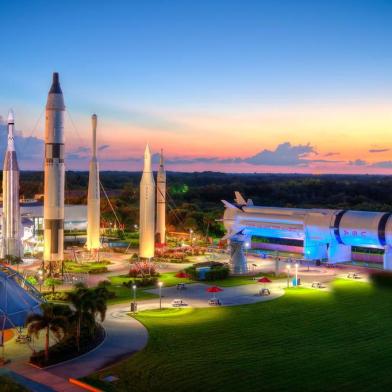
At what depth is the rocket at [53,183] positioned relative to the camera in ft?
149

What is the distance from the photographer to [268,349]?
2633cm

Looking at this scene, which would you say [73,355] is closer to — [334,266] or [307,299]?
[307,299]

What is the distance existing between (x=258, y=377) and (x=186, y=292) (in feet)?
60.9

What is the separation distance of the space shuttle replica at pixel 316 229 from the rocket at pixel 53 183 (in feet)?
48.2

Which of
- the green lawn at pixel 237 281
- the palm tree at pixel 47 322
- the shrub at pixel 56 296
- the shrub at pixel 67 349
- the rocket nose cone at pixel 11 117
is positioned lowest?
the green lawn at pixel 237 281

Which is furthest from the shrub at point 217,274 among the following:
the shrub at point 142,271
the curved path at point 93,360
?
the curved path at point 93,360

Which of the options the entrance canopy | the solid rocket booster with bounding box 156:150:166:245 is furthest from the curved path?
the solid rocket booster with bounding box 156:150:166:245

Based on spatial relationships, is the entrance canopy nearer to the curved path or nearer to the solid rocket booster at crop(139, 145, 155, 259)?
the curved path

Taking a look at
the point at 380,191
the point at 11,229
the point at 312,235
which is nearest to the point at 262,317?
the point at 312,235

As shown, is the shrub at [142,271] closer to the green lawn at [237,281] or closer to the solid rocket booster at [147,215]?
the solid rocket booster at [147,215]

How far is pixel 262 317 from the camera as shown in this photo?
1282 inches

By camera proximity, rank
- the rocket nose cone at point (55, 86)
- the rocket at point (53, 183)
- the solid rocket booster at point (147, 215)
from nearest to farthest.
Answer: the rocket at point (53, 183)
the rocket nose cone at point (55, 86)
the solid rocket booster at point (147, 215)

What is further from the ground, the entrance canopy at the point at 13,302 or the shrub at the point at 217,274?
the entrance canopy at the point at 13,302

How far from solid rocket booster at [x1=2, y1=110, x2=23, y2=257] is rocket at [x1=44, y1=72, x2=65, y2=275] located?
564 cm
